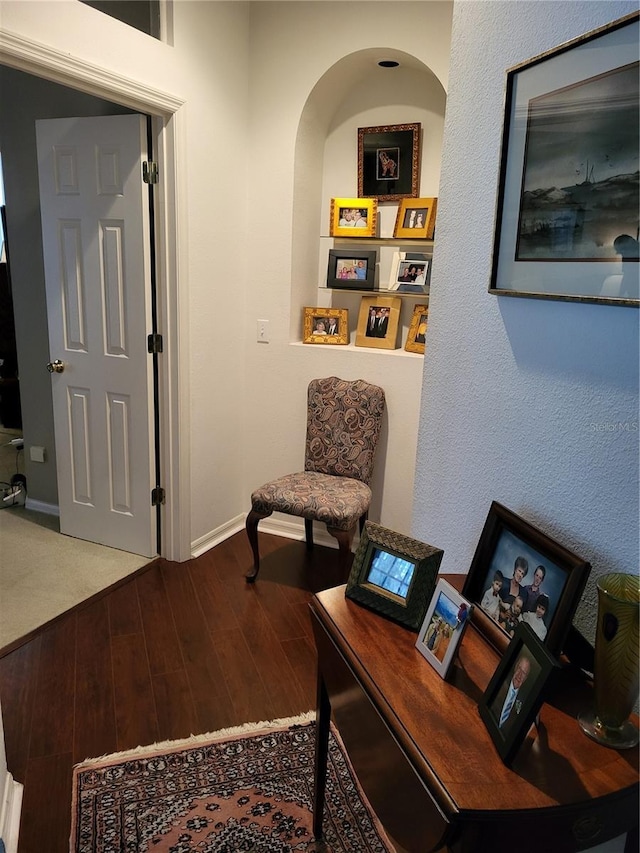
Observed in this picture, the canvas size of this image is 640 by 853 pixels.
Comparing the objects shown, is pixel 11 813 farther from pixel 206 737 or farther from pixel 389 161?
pixel 389 161

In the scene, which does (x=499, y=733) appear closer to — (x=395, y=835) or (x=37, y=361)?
(x=395, y=835)

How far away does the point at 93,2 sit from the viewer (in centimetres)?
254

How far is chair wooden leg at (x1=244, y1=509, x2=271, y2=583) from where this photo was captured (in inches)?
116

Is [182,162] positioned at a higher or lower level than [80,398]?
higher

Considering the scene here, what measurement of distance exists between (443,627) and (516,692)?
0.67 feet

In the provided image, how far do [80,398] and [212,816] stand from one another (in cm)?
215

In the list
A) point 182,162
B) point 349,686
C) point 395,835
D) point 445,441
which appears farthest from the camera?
point 182,162

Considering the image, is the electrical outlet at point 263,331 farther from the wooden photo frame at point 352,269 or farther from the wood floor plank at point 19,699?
the wood floor plank at point 19,699

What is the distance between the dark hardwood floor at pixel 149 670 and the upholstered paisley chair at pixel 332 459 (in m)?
0.30

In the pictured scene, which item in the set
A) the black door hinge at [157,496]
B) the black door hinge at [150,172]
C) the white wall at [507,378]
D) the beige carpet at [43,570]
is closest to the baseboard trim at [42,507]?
the beige carpet at [43,570]

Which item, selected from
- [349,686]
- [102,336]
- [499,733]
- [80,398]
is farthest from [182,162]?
[499,733]

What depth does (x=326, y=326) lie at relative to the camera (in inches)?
133

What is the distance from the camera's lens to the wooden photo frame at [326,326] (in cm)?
336

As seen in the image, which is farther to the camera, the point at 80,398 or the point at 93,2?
the point at 80,398
